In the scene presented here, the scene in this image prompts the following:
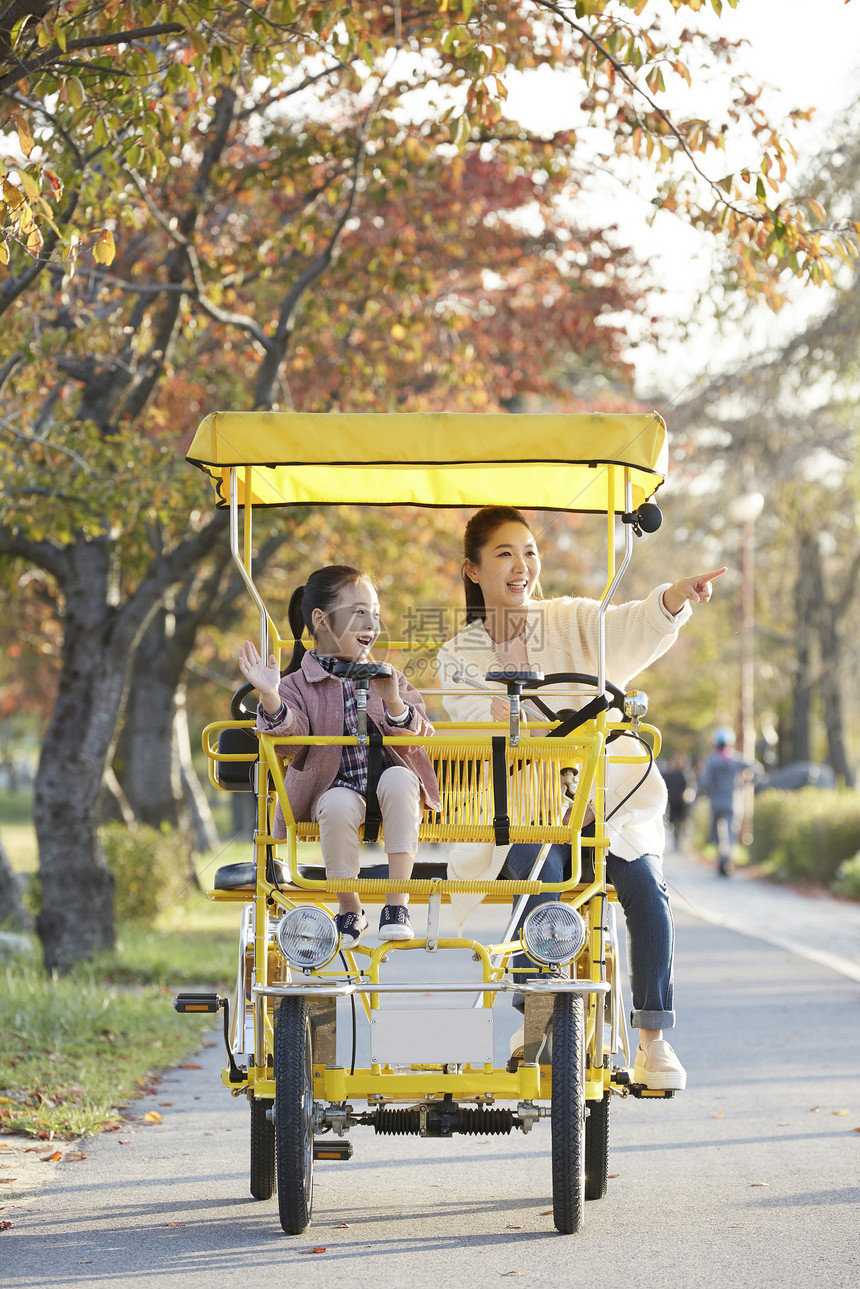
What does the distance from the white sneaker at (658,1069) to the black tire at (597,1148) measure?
14 centimetres

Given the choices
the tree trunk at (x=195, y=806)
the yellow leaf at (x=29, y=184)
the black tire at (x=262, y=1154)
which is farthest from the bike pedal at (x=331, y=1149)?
the tree trunk at (x=195, y=806)

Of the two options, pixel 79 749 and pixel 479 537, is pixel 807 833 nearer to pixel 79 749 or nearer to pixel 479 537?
pixel 79 749

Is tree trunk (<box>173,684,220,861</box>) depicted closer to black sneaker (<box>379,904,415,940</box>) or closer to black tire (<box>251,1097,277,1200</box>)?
black tire (<box>251,1097,277,1200</box>)

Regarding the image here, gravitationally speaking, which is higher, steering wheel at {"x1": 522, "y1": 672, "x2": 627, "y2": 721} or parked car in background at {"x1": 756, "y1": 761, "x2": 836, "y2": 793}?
steering wheel at {"x1": 522, "y1": 672, "x2": 627, "y2": 721}

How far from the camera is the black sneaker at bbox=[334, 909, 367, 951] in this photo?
4.99 m

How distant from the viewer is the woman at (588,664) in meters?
5.33

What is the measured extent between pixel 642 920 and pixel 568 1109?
3.16 ft

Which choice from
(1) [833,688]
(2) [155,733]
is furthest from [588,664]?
(1) [833,688]

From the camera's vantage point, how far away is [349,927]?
500 centimetres

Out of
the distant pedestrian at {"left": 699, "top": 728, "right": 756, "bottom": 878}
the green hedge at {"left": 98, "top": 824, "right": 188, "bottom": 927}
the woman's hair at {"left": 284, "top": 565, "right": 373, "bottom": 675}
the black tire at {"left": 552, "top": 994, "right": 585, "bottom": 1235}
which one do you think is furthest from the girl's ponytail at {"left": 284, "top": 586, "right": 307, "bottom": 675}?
the distant pedestrian at {"left": 699, "top": 728, "right": 756, "bottom": 878}

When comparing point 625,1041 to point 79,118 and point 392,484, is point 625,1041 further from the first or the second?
point 79,118

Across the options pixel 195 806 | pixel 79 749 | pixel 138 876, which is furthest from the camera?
pixel 195 806

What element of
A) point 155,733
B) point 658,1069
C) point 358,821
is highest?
point 155,733

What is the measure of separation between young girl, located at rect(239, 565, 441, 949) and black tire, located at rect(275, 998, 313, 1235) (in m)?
0.40
